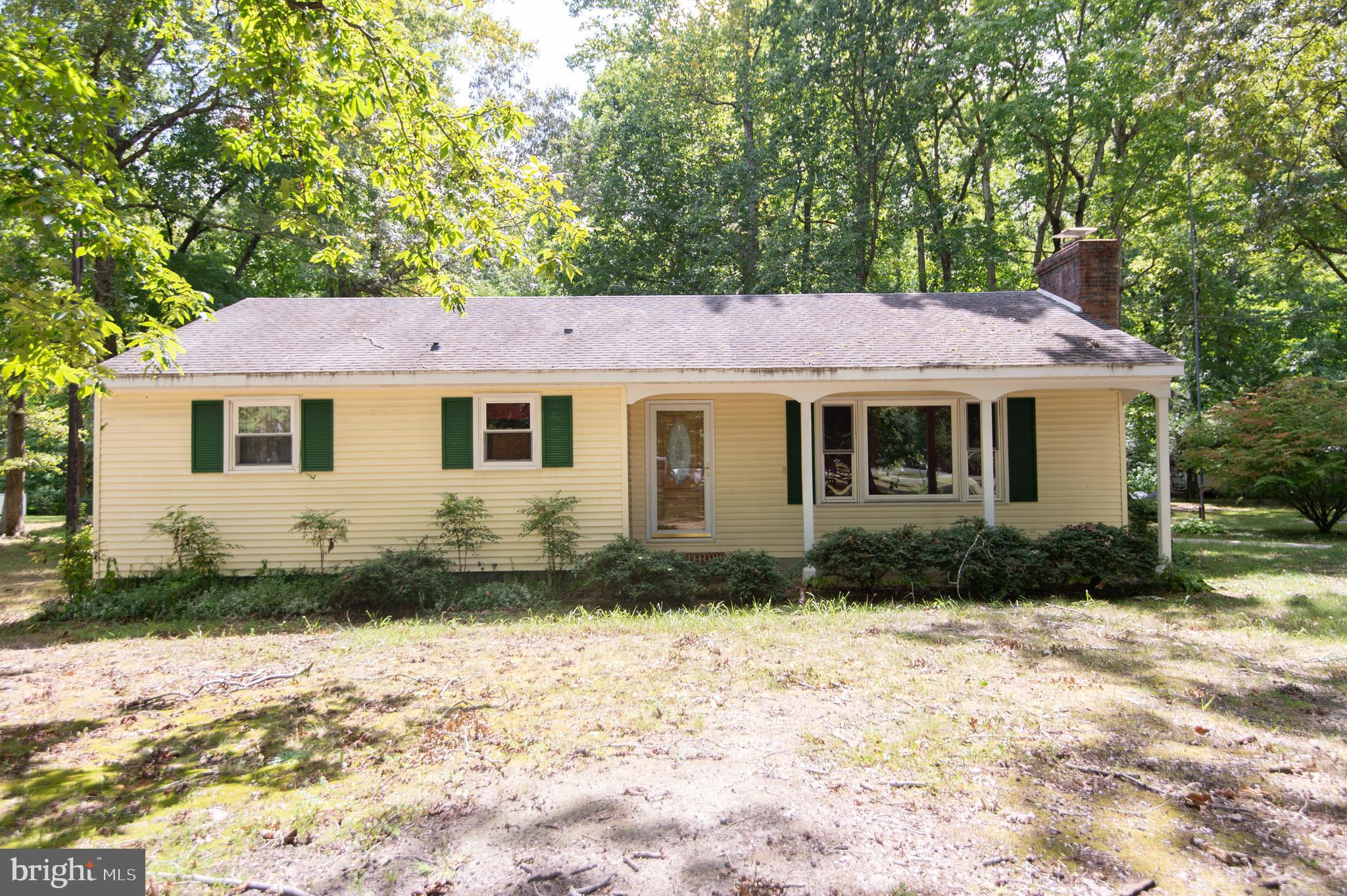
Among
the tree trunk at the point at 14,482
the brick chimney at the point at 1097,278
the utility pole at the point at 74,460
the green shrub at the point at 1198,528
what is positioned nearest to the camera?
the brick chimney at the point at 1097,278

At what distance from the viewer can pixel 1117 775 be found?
4020 millimetres

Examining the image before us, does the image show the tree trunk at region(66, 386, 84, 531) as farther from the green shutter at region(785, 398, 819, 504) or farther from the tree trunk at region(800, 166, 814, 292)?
the tree trunk at region(800, 166, 814, 292)

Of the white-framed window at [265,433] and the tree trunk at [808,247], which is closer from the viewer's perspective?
the white-framed window at [265,433]

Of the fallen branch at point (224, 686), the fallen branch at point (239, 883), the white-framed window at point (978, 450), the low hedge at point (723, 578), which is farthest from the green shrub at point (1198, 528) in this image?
the fallen branch at point (239, 883)

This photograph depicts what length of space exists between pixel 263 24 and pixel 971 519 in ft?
31.0

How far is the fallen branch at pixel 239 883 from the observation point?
118 inches

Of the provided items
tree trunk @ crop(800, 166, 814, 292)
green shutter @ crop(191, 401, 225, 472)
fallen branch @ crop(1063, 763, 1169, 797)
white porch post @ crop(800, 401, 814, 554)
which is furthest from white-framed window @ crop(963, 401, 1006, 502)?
green shutter @ crop(191, 401, 225, 472)

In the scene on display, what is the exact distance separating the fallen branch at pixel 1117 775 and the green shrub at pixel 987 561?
5.12 m

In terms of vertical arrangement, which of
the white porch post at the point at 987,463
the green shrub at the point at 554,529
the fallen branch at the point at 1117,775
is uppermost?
Result: the white porch post at the point at 987,463

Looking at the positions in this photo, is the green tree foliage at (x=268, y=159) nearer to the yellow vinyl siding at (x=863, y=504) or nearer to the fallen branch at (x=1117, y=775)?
the yellow vinyl siding at (x=863, y=504)

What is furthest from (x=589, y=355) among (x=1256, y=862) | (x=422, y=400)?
(x=1256, y=862)

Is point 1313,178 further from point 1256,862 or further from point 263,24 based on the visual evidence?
point 263,24

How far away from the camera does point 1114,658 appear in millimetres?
6391

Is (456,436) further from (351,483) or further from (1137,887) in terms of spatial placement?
(1137,887)
